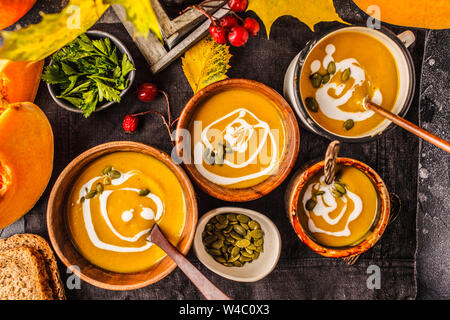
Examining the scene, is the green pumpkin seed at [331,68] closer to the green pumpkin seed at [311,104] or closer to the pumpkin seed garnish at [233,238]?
the green pumpkin seed at [311,104]

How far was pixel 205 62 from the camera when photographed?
1344 millimetres

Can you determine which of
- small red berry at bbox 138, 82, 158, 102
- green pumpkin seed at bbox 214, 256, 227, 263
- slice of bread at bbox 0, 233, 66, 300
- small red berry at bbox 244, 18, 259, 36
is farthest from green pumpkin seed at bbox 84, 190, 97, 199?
small red berry at bbox 244, 18, 259, 36

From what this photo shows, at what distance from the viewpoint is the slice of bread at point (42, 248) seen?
4.49 feet

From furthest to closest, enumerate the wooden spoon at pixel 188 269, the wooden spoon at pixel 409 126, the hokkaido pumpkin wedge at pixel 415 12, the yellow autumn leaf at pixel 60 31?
the hokkaido pumpkin wedge at pixel 415 12
the wooden spoon at pixel 188 269
the wooden spoon at pixel 409 126
the yellow autumn leaf at pixel 60 31

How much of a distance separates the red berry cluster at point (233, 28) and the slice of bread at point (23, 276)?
1.00 meters

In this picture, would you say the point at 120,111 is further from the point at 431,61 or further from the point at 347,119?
the point at 431,61

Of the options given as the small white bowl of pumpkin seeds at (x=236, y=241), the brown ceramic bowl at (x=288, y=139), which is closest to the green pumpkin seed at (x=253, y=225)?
the small white bowl of pumpkin seeds at (x=236, y=241)

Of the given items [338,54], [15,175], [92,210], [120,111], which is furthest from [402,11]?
[15,175]

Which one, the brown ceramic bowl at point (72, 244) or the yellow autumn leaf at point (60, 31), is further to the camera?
the brown ceramic bowl at point (72, 244)

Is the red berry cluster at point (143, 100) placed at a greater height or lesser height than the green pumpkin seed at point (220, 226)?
greater

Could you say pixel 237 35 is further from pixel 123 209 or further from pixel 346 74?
pixel 123 209

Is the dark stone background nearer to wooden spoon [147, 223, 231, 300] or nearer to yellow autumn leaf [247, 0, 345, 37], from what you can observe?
yellow autumn leaf [247, 0, 345, 37]

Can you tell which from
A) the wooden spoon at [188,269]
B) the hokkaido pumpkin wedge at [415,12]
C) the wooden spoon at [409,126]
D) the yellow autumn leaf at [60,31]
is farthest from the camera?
the hokkaido pumpkin wedge at [415,12]
